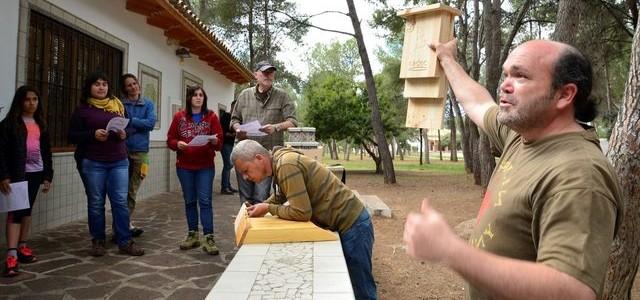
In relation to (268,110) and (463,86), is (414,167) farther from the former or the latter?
(463,86)

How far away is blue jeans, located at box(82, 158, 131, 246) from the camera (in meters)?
4.54

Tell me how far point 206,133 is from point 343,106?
14243mm

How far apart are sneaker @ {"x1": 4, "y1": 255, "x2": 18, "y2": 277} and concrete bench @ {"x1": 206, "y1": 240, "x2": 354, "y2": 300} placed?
2640 millimetres

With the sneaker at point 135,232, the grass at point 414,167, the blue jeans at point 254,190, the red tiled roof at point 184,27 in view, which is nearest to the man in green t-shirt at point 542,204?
the blue jeans at point 254,190

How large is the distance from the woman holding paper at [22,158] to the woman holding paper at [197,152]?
1.20 metres

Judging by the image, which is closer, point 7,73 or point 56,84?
point 7,73

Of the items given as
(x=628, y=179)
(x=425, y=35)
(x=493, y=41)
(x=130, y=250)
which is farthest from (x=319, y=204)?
(x=493, y=41)

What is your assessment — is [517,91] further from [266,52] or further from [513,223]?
[266,52]

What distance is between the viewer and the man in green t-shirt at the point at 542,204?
1072 millimetres

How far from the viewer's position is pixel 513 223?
1353 millimetres

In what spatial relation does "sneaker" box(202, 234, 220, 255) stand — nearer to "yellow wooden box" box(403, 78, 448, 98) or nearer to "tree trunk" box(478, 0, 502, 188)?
"yellow wooden box" box(403, 78, 448, 98)

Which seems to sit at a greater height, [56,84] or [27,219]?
[56,84]

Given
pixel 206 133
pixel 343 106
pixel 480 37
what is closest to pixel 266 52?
pixel 343 106

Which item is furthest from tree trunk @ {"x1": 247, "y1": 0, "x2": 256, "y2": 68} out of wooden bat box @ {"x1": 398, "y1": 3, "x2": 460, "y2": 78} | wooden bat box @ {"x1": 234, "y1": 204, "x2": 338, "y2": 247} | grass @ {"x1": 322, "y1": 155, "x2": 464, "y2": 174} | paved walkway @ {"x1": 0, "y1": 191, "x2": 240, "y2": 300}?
Answer: wooden bat box @ {"x1": 398, "y1": 3, "x2": 460, "y2": 78}
